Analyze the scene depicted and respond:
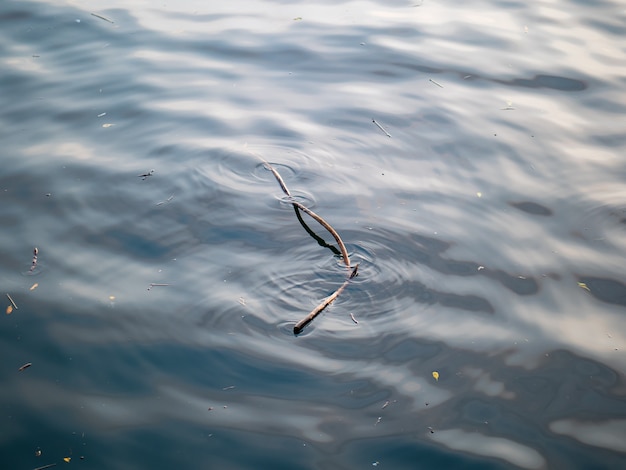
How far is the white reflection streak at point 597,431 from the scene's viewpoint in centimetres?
296

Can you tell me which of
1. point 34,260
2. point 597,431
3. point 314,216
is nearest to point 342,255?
point 314,216

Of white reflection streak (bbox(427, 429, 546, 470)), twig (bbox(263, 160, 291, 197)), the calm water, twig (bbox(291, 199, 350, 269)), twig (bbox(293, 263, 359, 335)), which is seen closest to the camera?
white reflection streak (bbox(427, 429, 546, 470))

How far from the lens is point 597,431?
9.89 feet

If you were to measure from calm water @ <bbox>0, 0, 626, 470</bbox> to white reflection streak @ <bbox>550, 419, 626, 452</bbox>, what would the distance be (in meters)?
0.01

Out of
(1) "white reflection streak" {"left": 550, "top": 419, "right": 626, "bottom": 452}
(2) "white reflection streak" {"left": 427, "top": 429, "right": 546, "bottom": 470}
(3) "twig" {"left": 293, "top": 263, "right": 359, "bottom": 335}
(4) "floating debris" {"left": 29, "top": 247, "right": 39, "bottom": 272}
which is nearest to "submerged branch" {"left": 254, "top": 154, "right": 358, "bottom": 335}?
(3) "twig" {"left": 293, "top": 263, "right": 359, "bottom": 335}

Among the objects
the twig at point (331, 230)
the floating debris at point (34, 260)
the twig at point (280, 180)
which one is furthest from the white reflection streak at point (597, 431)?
the floating debris at point (34, 260)

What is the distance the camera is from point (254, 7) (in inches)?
268

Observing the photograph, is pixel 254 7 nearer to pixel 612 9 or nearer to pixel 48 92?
pixel 48 92

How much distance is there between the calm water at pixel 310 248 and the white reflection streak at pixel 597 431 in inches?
0.4

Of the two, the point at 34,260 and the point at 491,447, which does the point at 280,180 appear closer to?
the point at 34,260

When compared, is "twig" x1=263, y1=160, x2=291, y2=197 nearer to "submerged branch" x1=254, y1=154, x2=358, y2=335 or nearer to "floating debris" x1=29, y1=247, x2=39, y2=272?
"submerged branch" x1=254, y1=154, x2=358, y2=335

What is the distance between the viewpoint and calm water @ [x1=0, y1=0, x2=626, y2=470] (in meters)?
2.99

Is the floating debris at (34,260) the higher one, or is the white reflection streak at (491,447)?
the floating debris at (34,260)

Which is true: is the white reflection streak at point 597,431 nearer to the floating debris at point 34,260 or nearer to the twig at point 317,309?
the twig at point 317,309
